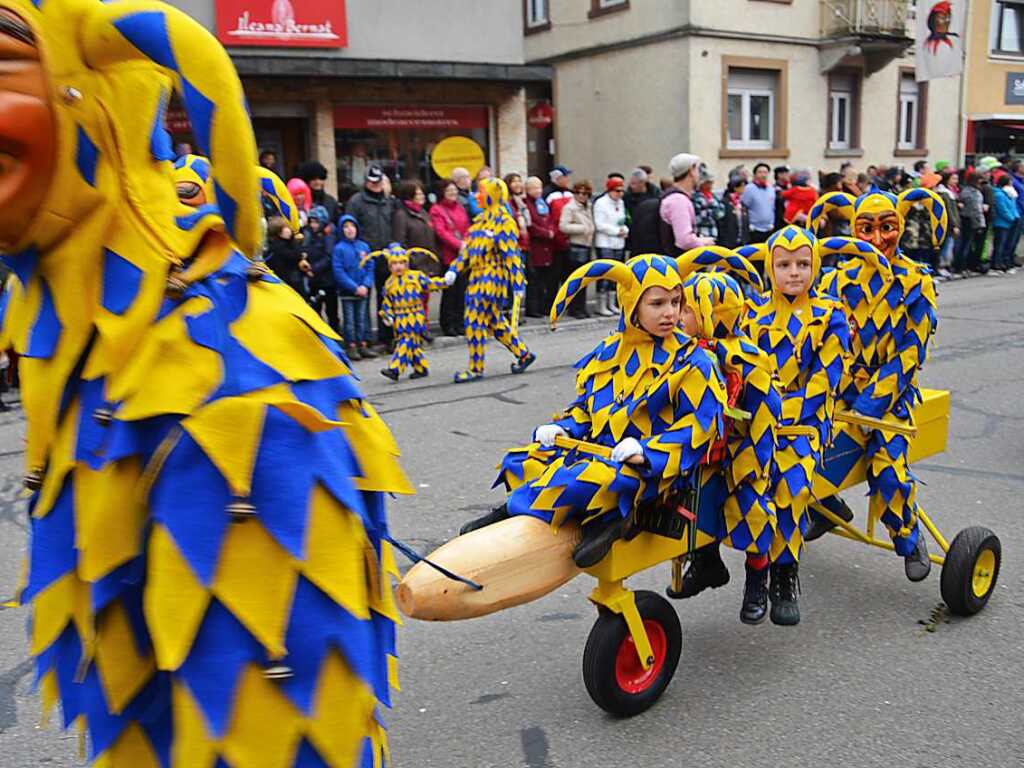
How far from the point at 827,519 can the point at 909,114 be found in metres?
20.4

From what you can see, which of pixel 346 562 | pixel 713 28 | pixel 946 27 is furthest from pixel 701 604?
pixel 946 27

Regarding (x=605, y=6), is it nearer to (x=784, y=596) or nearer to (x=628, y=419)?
(x=784, y=596)

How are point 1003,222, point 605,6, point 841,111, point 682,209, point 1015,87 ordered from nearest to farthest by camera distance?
1. point 682,209
2. point 1003,222
3. point 605,6
4. point 841,111
5. point 1015,87

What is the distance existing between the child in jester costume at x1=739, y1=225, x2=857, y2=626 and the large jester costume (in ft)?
9.17

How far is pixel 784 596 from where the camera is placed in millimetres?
4102

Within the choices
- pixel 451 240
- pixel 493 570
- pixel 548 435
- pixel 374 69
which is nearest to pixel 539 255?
pixel 451 240

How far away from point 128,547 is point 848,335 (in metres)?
3.56

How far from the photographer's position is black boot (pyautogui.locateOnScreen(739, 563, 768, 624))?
3.99m

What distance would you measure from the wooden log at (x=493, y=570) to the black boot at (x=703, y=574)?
117 centimetres

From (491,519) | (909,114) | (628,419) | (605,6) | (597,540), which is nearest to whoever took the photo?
(597,540)

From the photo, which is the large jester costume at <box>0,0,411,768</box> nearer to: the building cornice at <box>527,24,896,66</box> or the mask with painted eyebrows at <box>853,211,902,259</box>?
the mask with painted eyebrows at <box>853,211,902,259</box>

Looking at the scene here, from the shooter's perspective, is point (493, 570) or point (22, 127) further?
point (493, 570)

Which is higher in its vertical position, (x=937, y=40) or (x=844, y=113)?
(x=937, y=40)

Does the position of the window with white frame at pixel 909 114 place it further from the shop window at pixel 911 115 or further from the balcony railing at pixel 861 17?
the balcony railing at pixel 861 17
